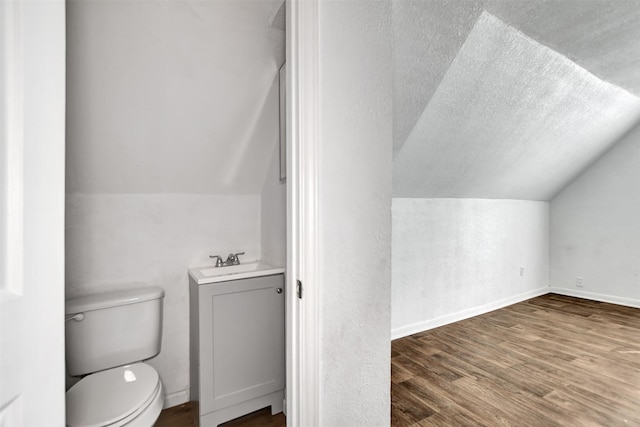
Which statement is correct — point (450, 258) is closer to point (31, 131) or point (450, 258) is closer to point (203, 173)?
point (203, 173)

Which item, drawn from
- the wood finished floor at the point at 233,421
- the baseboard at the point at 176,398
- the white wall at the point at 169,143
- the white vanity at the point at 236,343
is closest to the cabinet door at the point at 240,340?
the white vanity at the point at 236,343

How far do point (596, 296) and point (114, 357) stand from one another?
5074mm

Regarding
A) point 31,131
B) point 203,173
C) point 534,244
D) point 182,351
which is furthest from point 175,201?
point 534,244

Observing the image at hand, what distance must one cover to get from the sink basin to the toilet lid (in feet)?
1.60

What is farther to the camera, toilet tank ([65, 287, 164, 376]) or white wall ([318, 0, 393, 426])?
toilet tank ([65, 287, 164, 376])

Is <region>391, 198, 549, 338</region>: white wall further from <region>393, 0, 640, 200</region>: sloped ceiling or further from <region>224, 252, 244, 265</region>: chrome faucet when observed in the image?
<region>224, 252, 244, 265</region>: chrome faucet

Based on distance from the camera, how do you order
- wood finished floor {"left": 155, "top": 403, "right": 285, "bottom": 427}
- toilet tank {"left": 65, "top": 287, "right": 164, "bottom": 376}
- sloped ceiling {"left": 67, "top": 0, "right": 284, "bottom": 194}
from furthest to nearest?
wood finished floor {"left": 155, "top": 403, "right": 285, "bottom": 427}
toilet tank {"left": 65, "top": 287, "right": 164, "bottom": 376}
sloped ceiling {"left": 67, "top": 0, "right": 284, "bottom": 194}

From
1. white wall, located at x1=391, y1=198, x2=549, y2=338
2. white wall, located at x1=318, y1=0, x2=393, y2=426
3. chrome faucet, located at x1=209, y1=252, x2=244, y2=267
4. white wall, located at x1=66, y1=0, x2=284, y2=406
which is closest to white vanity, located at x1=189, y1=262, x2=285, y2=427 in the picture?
chrome faucet, located at x1=209, y1=252, x2=244, y2=267

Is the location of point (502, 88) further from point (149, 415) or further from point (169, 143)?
point (149, 415)

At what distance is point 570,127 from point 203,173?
11.0 ft

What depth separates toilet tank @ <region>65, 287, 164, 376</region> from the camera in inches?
60.0

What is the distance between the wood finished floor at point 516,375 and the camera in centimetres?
177

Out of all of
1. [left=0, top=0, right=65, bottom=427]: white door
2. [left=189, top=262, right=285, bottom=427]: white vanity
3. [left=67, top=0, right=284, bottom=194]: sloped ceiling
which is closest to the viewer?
[left=0, top=0, right=65, bottom=427]: white door

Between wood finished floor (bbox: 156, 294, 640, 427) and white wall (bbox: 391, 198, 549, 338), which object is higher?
white wall (bbox: 391, 198, 549, 338)
